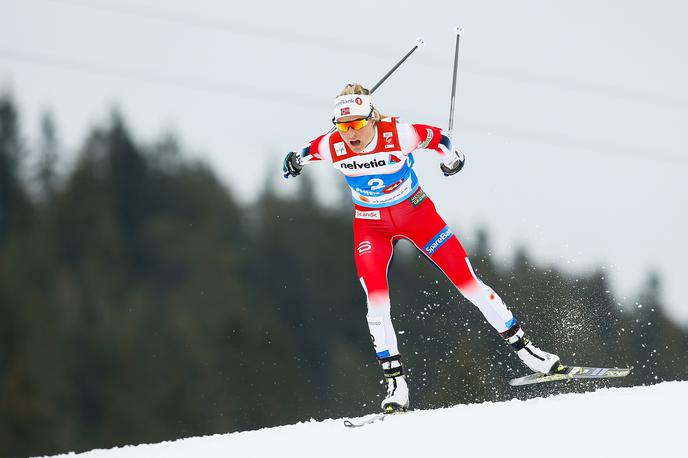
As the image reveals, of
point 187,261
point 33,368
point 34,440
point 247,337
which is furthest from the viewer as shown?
point 187,261

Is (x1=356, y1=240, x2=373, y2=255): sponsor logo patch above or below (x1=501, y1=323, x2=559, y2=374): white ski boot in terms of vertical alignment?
above

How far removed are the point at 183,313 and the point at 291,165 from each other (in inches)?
1239

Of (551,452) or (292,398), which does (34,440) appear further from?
(551,452)

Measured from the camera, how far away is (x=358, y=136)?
7.01 meters

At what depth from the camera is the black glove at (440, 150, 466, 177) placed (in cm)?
722

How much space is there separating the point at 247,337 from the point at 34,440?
8289mm

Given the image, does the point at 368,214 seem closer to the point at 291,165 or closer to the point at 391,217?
the point at 391,217

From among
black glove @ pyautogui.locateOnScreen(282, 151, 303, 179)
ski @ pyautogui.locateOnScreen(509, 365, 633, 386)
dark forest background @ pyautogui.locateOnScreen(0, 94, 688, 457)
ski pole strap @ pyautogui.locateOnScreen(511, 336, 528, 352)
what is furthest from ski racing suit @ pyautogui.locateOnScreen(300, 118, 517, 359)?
dark forest background @ pyautogui.locateOnScreen(0, 94, 688, 457)

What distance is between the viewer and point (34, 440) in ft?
104

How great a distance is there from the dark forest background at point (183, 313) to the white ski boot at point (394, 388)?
1909cm

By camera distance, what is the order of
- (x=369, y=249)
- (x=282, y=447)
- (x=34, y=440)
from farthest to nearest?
(x=34, y=440)
(x=369, y=249)
(x=282, y=447)

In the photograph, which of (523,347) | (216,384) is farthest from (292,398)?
(523,347)

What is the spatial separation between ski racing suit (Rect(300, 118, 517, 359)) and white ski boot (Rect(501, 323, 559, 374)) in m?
0.07

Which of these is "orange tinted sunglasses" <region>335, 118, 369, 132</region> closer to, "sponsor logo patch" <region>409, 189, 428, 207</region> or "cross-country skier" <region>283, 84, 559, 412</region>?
"cross-country skier" <region>283, 84, 559, 412</region>
